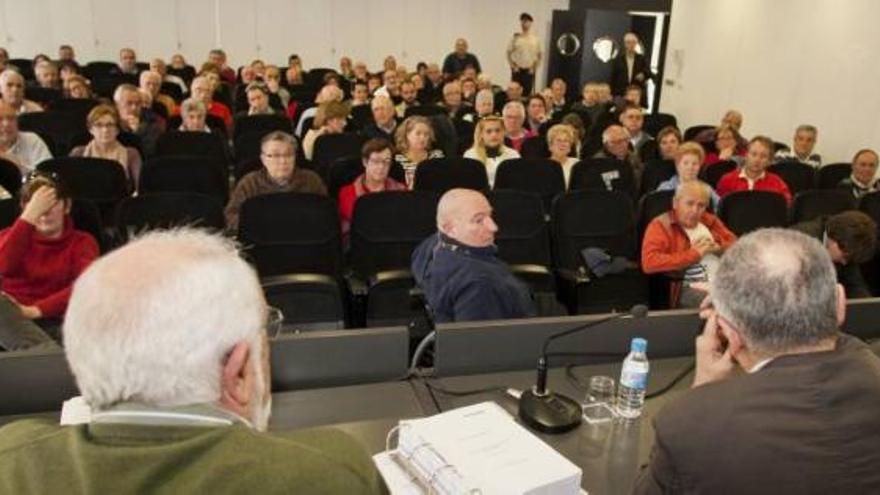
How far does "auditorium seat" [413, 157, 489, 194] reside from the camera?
429 cm

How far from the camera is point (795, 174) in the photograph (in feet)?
18.6

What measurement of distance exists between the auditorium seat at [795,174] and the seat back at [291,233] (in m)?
3.82

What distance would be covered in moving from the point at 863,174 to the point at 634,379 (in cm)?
472

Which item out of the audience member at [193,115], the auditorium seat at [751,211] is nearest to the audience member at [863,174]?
the auditorium seat at [751,211]

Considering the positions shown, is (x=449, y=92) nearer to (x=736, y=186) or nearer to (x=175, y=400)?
(x=736, y=186)

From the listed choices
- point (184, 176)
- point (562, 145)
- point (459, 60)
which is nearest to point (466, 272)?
point (184, 176)

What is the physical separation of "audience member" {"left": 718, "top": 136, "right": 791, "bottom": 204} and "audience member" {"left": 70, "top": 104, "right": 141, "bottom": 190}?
162 inches

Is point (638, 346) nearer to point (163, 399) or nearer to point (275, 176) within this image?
point (163, 399)

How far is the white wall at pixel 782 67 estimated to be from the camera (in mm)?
6848

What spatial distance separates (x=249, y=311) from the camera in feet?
3.20

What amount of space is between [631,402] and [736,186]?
12.4ft

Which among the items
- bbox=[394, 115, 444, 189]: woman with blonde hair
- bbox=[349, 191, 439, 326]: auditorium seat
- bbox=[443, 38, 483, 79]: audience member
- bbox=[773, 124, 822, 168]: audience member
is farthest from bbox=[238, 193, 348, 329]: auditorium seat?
bbox=[443, 38, 483, 79]: audience member

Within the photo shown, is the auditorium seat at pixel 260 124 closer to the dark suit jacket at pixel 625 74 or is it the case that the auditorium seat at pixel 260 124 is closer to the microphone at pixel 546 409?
the microphone at pixel 546 409

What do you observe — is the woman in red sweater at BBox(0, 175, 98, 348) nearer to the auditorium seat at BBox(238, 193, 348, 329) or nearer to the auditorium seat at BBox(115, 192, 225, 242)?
the auditorium seat at BBox(115, 192, 225, 242)
